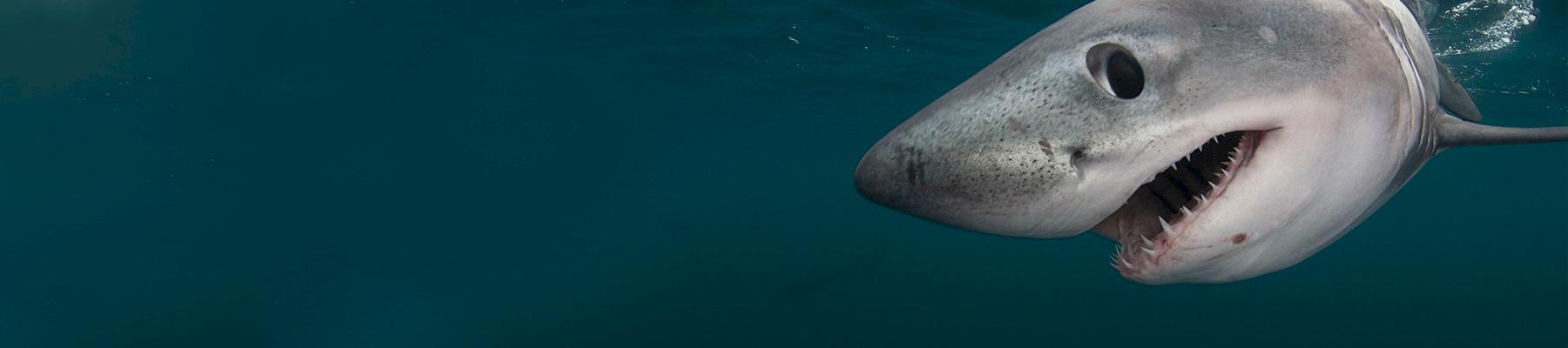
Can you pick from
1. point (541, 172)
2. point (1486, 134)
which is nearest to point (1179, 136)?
point (1486, 134)

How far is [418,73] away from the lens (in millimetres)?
23016

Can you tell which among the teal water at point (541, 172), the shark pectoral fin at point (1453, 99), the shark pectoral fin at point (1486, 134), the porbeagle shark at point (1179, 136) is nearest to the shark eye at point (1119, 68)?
the porbeagle shark at point (1179, 136)

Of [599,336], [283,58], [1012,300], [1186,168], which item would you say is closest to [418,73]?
[283,58]

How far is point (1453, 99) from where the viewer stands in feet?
8.38

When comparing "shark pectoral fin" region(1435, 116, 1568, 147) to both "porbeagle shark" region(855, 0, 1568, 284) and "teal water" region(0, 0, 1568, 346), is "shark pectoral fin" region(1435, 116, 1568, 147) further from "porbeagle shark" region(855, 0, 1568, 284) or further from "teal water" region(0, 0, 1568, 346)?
"teal water" region(0, 0, 1568, 346)

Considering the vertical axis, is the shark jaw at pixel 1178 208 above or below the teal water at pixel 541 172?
above

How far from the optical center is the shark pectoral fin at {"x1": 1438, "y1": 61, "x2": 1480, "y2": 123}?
8.12 ft

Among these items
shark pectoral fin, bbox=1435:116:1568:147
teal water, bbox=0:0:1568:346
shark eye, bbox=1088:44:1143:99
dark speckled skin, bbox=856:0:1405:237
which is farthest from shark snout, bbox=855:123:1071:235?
teal water, bbox=0:0:1568:346

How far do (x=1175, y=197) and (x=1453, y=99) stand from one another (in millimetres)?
1593

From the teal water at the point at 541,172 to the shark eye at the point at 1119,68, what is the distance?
11.1 m

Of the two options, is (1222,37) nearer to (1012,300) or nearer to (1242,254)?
(1242,254)

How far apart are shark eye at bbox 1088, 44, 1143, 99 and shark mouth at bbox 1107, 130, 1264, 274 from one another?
0.20 metres

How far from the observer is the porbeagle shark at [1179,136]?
1.30 meters

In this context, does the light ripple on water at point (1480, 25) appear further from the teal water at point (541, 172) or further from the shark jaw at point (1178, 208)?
the shark jaw at point (1178, 208)
